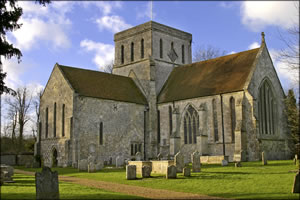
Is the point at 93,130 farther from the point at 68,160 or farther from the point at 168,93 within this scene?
the point at 168,93

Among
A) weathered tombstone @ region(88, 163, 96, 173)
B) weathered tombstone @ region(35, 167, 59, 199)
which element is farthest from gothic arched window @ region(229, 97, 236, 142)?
weathered tombstone @ region(35, 167, 59, 199)

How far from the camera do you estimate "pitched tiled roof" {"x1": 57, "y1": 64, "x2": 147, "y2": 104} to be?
32.5 meters

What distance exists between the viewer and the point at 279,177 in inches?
648

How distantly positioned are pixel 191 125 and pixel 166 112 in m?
3.37

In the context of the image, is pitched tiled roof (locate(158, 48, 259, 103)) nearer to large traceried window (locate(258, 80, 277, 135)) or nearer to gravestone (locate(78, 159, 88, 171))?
large traceried window (locate(258, 80, 277, 135))

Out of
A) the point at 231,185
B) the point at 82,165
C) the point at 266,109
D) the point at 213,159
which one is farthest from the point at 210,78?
the point at 231,185

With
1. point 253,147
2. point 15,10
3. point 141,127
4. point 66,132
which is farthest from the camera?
point 141,127

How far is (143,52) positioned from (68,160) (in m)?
16.1

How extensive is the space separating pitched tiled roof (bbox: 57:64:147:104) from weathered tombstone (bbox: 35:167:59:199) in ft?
67.0

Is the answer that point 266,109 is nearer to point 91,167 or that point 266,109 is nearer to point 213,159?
point 213,159

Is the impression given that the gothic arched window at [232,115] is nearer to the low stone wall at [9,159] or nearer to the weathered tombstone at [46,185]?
the weathered tombstone at [46,185]

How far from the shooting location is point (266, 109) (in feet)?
104

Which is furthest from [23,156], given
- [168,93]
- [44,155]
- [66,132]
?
[168,93]

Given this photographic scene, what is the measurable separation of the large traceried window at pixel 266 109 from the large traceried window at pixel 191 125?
591 centimetres
